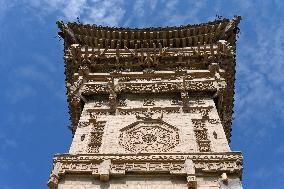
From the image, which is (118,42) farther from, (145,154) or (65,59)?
(145,154)

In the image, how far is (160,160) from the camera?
56.6 ft

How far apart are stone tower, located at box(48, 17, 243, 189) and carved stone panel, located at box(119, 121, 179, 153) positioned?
0.03 m

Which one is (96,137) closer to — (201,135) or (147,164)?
(147,164)

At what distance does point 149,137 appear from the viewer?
19500 millimetres

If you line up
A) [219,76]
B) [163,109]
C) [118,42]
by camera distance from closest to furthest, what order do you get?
[163,109] < [219,76] < [118,42]

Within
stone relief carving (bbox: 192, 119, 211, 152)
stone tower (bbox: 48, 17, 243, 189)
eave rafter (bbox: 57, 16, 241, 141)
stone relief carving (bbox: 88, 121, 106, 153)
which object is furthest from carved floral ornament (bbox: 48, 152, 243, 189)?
eave rafter (bbox: 57, 16, 241, 141)

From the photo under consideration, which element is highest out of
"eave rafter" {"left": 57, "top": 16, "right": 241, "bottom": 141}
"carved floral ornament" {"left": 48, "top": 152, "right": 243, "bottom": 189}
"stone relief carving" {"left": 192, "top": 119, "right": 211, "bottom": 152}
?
"eave rafter" {"left": 57, "top": 16, "right": 241, "bottom": 141}

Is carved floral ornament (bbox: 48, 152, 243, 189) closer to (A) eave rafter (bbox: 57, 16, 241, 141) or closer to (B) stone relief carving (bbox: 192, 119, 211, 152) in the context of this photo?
(B) stone relief carving (bbox: 192, 119, 211, 152)

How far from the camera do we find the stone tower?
55.0 ft

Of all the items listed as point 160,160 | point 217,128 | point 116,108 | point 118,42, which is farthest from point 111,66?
point 160,160

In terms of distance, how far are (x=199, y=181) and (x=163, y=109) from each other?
16.8 ft

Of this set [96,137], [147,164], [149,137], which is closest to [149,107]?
[149,137]

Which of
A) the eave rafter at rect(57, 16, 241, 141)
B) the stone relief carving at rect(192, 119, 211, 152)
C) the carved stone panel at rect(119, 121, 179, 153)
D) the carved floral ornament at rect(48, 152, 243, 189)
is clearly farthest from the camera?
the eave rafter at rect(57, 16, 241, 141)

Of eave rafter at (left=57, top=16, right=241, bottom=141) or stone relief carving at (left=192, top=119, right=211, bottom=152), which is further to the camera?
eave rafter at (left=57, top=16, right=241, bottom=141)
